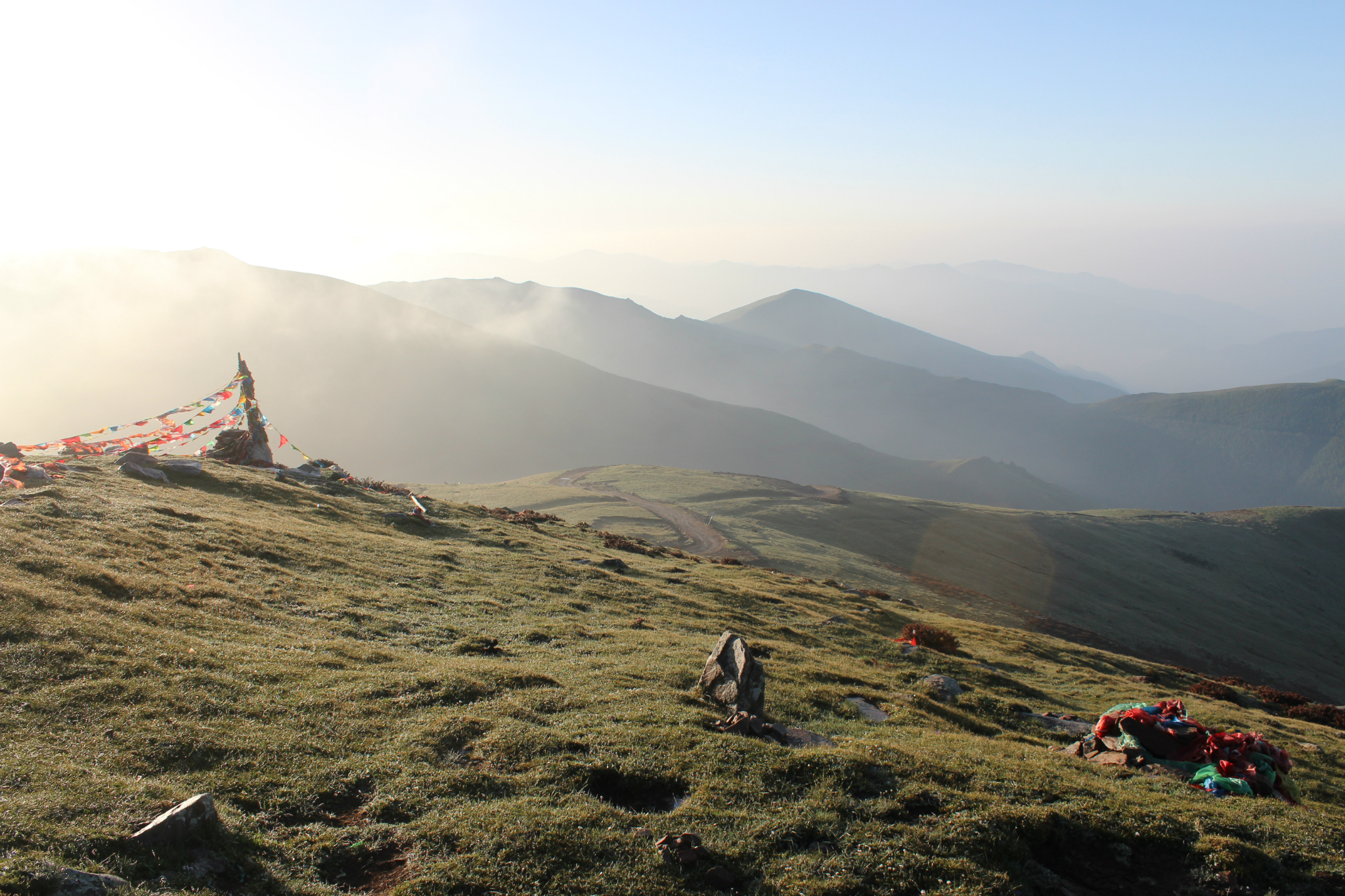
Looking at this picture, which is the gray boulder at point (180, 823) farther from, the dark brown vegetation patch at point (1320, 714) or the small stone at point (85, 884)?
the dark brown vegetation patch at point (1320, 714)

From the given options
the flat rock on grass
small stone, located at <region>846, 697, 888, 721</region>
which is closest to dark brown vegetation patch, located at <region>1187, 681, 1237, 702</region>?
the flat rock on grass

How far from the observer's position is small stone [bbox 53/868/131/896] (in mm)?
7594

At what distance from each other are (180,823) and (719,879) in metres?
8.03

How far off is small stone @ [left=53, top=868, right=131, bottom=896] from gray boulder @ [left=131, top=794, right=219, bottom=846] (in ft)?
2.39

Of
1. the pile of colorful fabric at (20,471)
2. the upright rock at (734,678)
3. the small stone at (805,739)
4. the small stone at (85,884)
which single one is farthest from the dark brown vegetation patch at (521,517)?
the small stone at (85,884)

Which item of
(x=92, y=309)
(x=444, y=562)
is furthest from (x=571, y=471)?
(x=92, y=309)

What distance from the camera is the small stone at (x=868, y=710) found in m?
19.1

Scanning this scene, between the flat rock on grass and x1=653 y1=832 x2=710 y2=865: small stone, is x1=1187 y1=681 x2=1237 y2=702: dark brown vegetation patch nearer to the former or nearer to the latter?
the flat rock on grass

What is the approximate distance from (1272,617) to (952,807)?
114 meters

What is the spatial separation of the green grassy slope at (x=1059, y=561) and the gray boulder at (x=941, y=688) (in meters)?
35.0

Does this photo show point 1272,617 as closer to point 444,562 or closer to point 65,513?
point 444,562

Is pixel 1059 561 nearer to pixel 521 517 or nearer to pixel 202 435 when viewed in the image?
pixel 521 517

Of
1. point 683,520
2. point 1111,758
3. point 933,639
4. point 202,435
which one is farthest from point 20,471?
point 683,520

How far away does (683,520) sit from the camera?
80062 millimetres
